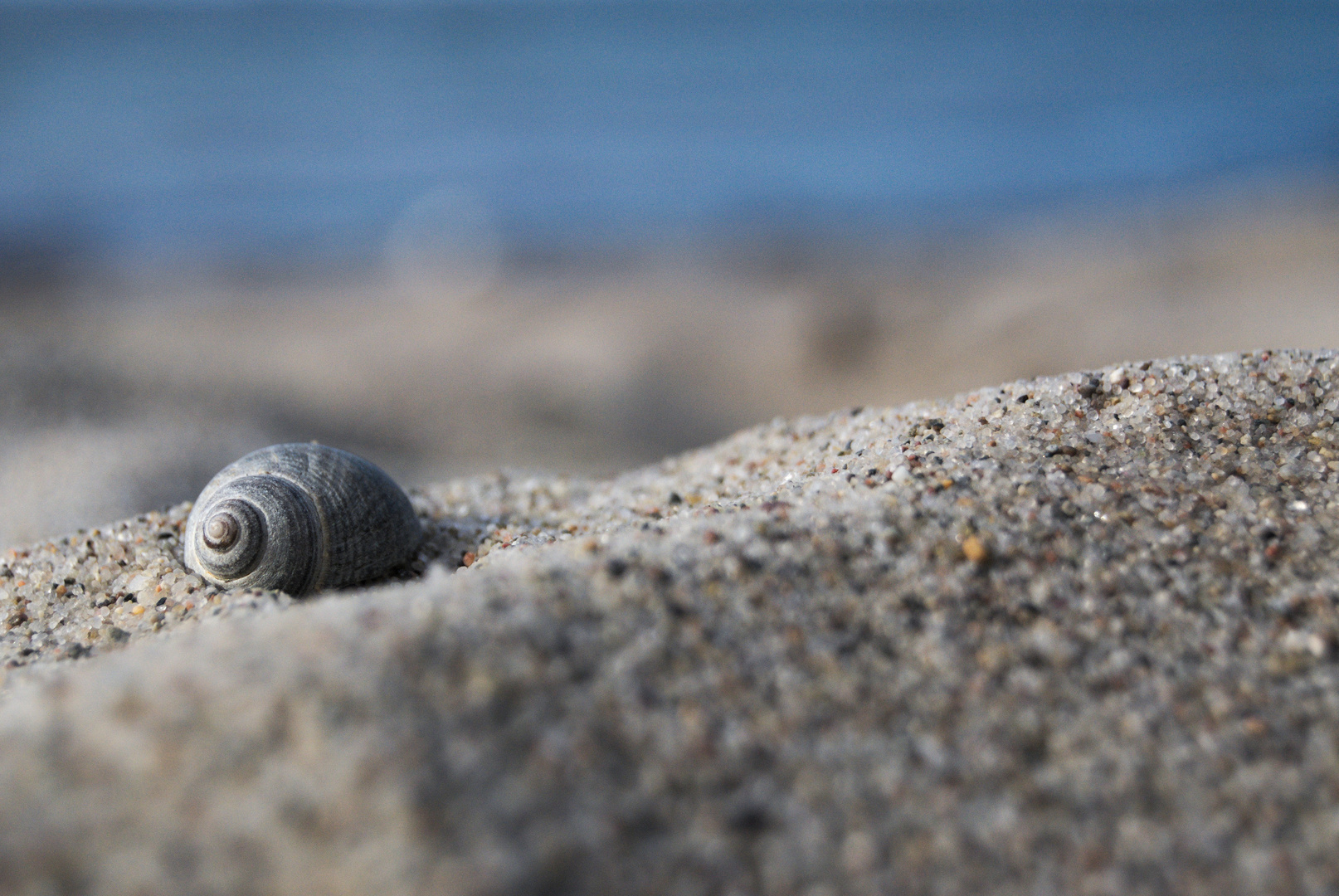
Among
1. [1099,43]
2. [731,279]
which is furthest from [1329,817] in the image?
[1099,43]

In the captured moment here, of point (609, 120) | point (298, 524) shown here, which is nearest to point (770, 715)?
point (298, 524)

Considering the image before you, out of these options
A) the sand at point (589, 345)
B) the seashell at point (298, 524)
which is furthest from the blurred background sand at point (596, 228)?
the seashell at point (298, 524)

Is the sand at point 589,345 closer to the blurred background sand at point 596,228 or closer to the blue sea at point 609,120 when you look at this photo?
the blurred background sand at point 596,228

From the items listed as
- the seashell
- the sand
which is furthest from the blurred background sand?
the seashell

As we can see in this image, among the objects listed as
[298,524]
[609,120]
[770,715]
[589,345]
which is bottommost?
[770,715]

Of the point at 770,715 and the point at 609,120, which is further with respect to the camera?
the point at 609,120

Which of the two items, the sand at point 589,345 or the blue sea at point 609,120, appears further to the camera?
the blue sea at point 609,120

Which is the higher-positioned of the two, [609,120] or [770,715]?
[609,120]

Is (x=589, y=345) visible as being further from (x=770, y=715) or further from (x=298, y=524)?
(x=770, y=715)
